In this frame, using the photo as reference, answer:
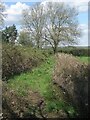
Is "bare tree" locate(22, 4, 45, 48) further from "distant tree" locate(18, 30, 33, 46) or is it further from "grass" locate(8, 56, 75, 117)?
"grass" locate(8, 56, 75, 117)

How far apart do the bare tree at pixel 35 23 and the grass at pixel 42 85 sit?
20.0 metres

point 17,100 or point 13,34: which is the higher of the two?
point 13,34

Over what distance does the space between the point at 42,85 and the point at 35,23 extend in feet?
79.0

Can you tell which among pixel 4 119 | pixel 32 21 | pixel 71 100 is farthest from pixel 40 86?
pixel 32 21

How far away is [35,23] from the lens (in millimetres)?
33656

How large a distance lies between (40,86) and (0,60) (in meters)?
1.86

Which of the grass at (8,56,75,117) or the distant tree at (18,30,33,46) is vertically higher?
the distant tree at (18,30,33,46)

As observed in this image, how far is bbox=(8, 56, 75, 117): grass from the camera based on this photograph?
8.45 metres

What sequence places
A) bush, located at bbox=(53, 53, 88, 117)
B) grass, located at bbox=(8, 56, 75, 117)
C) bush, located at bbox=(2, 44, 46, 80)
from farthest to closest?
bush, located at bbox=(2, 44, 46, 80) → grass, located at bbox=(8, 56, 75, 117) → bush, located at bbox=(53, 53, 88, 117)

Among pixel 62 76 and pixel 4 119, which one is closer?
pixel 4 119

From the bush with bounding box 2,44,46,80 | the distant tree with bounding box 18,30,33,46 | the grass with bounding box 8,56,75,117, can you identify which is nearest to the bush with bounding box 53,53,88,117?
the grass with bounding box 8,56,75,117

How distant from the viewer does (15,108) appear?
26.3 ft

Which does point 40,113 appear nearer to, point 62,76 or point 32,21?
point 62,76

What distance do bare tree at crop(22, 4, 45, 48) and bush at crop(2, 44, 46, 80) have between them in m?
18.5
